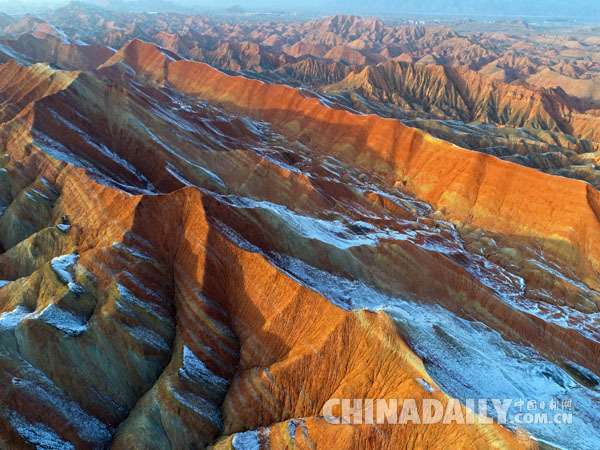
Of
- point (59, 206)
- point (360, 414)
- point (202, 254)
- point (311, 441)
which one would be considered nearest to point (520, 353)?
point (360, 414)

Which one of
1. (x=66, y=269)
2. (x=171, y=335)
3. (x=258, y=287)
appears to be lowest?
(x=171, y=335)

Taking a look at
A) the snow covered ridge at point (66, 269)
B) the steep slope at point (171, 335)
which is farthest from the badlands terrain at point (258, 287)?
the snow covered ridge at point (66, 269)

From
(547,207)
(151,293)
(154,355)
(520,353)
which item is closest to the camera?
(154,355)

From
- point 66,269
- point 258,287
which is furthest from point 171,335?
point 66,269

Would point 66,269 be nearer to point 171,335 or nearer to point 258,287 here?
point 171,335

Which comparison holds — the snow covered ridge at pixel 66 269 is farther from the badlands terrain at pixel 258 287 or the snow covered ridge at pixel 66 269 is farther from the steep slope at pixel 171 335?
the badlands terrain at pixel 258 287

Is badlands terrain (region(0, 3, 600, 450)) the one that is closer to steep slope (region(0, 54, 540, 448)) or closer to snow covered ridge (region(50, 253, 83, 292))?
steep slope (region(0, 54, 540, 448))

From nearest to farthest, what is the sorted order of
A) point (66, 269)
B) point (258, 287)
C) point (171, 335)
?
point (171, 335), point (258, 287), point (66, 269)

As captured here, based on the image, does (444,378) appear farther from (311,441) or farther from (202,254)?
(202,254)

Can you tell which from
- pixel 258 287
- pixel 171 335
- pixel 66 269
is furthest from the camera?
pixel 66 269
